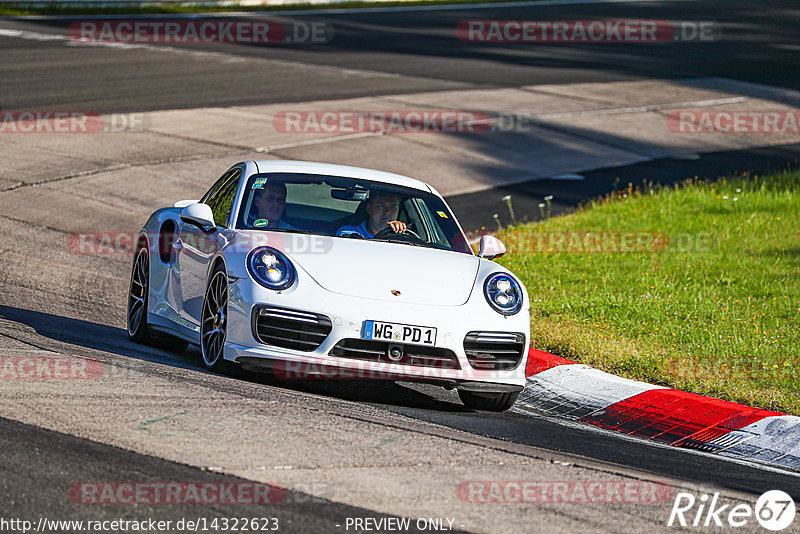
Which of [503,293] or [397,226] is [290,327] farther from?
[397,226]

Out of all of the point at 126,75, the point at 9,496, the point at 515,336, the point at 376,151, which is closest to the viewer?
the point at 9,496

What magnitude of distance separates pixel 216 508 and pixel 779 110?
22.9m

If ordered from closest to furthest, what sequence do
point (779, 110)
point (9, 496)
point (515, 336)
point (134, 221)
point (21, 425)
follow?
point (9, 496)
point (21, 425)
point (515, 336)
point (134, 221)
point (779, 110)

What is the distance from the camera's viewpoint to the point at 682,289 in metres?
11.0

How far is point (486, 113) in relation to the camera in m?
22.1

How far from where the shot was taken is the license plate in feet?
22.2

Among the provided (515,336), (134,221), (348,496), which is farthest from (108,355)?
(134,221)

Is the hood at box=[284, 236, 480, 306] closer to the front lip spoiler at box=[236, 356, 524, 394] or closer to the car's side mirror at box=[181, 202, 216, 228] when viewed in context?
Answer: the front lip spoiler at box=[236, 356, 524, 394]

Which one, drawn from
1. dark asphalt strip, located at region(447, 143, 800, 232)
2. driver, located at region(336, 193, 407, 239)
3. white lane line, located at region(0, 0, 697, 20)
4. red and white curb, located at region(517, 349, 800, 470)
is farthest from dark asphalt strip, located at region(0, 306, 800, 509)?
white lane line, located at region(0, 0, 697, 20)

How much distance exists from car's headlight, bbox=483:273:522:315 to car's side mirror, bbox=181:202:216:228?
188cm

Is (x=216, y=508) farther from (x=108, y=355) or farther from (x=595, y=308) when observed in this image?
(x=595, y=308)

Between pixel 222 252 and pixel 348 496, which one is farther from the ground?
pixel 222 252

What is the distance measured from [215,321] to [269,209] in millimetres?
982

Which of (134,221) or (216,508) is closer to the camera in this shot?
(216,508)
